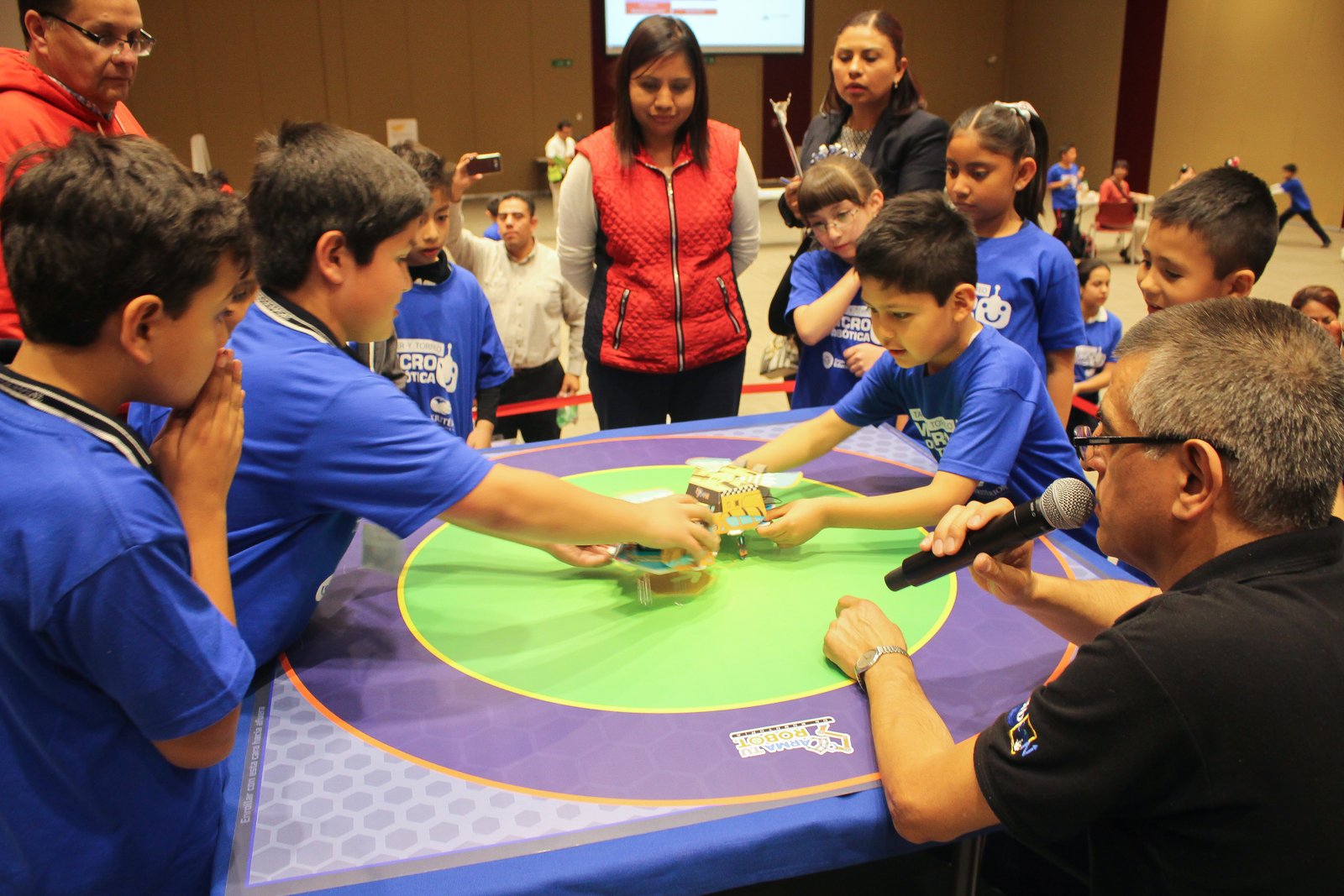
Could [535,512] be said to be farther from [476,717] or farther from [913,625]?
[913,625]

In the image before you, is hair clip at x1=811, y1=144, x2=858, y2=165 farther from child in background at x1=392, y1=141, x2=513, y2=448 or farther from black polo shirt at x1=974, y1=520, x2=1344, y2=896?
black polo shirt at x1=974, y1=520, x2=1344, y2=896

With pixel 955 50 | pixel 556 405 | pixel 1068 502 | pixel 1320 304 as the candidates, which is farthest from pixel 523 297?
pixel 955 50

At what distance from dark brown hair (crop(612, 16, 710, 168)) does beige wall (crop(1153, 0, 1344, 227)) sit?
13780 mm

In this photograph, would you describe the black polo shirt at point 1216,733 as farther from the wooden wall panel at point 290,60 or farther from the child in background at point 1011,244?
the wooden wall panel at point 290,60

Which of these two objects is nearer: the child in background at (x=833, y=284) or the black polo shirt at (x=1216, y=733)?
the black polo shirt at (x=1216, y=733)

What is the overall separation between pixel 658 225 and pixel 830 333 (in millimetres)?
674

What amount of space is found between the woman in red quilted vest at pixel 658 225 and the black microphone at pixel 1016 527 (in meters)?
1.71

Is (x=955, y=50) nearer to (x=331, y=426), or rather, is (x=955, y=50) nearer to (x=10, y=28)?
(x=10, y=28)

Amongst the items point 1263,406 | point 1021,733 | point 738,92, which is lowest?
point 1021,733

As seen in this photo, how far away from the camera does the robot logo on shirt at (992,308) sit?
2.80 m

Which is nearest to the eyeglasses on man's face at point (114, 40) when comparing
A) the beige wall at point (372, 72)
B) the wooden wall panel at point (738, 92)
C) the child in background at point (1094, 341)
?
the child in background at point (1094, 341)

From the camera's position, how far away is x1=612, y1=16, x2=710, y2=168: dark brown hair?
115 inches

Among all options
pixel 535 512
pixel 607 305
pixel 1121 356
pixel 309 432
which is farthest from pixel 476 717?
pixel 607 305

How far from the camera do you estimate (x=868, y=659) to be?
157cm
